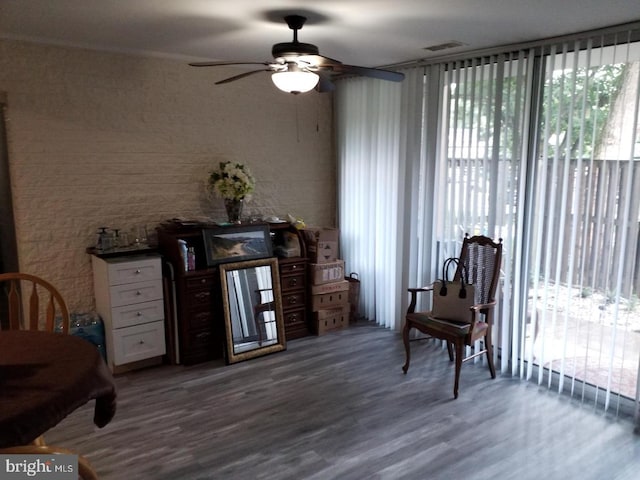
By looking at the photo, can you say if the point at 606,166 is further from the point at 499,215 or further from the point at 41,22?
the point at 41,22

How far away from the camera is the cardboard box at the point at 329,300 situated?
4.58m

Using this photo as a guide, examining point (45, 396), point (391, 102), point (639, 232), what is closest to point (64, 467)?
point (45, 396)

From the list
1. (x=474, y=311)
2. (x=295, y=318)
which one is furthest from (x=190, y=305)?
(x=474, y=311)

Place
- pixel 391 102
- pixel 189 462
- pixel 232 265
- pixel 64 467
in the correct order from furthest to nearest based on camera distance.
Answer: pixel 391 102
pixel 232 265
pixel 189 462
pixel 64 467

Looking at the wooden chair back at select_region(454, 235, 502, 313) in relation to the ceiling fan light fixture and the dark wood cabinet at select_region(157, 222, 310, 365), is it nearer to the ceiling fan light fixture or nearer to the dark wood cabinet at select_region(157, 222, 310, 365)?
the ceiling fan light fixture

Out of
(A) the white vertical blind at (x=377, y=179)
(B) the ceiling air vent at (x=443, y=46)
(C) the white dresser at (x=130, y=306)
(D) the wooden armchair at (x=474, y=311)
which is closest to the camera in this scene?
(D) the wooden armchair at (x=474, y=311)

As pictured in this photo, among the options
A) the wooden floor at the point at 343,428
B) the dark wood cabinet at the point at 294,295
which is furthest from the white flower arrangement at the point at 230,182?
→ the wooden floor at the point at 343,428

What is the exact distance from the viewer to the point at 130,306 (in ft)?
12.1

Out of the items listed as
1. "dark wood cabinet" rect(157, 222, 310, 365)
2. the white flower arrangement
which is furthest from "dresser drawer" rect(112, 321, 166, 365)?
the white flower arrangement

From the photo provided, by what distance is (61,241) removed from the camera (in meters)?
3.79

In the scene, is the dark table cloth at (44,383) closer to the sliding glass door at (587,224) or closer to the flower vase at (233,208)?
the flower vase at (233,208)

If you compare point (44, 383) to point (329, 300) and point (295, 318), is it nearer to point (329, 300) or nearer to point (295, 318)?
point (295, 318)

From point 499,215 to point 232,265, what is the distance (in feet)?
7.13

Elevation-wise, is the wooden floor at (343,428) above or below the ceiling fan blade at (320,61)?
below
